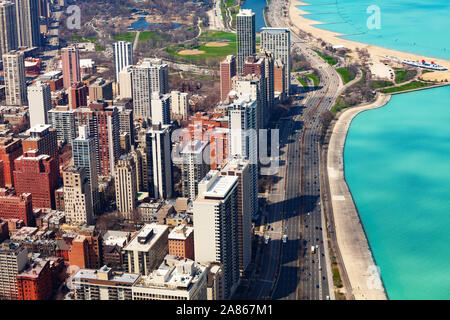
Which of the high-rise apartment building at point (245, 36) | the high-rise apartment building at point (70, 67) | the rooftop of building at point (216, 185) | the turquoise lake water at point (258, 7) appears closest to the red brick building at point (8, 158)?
the rooftop of building at point (216, 185)

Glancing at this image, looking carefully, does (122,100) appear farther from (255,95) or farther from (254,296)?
(254,296)

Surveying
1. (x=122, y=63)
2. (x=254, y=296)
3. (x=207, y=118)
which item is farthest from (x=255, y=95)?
(x=122, y=63)

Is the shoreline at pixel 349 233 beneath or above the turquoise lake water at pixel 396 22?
beneath

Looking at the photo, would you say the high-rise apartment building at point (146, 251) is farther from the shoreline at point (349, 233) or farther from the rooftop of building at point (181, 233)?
the shoreline at point (349, 233)

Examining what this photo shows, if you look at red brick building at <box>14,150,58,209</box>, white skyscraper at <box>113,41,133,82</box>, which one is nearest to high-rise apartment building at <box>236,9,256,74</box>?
white skyscraper at <box>113,41,133,82</box>

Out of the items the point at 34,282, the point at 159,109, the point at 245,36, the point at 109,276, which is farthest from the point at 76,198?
the point at 245,36

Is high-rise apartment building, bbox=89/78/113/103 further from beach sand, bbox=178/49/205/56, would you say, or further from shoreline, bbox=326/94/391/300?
beach sand, bbox=178/49/205/56
